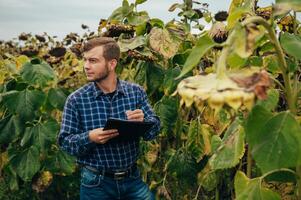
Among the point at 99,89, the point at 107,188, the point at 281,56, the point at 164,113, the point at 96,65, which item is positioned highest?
the point at 281,56

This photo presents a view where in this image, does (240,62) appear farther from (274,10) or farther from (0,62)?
(0,62)

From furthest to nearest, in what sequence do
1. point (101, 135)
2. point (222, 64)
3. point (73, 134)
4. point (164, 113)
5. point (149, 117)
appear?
1. point (164, 113)
2. point (149, 117)
3. point (73, 134)
4. point (101, 135)
5. point (222, 64)

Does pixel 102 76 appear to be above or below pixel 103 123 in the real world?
above

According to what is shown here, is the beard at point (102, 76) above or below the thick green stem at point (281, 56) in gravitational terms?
below

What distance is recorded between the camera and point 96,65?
238 cm

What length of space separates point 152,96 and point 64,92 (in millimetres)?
563

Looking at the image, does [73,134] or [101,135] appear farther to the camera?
[73,134]

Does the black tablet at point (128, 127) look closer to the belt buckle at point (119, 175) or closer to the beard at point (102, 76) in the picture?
the belt buckle at point (119, 175)

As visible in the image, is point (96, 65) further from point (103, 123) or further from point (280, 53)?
point (280, 53)

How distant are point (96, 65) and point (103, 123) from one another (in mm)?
266

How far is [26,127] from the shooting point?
3.04m

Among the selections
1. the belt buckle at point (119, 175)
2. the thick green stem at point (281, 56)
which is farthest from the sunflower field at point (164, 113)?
the belt buckle at point (119, 175)

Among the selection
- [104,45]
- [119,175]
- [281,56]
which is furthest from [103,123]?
[281,56]

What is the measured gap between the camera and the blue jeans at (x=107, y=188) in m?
2.32
